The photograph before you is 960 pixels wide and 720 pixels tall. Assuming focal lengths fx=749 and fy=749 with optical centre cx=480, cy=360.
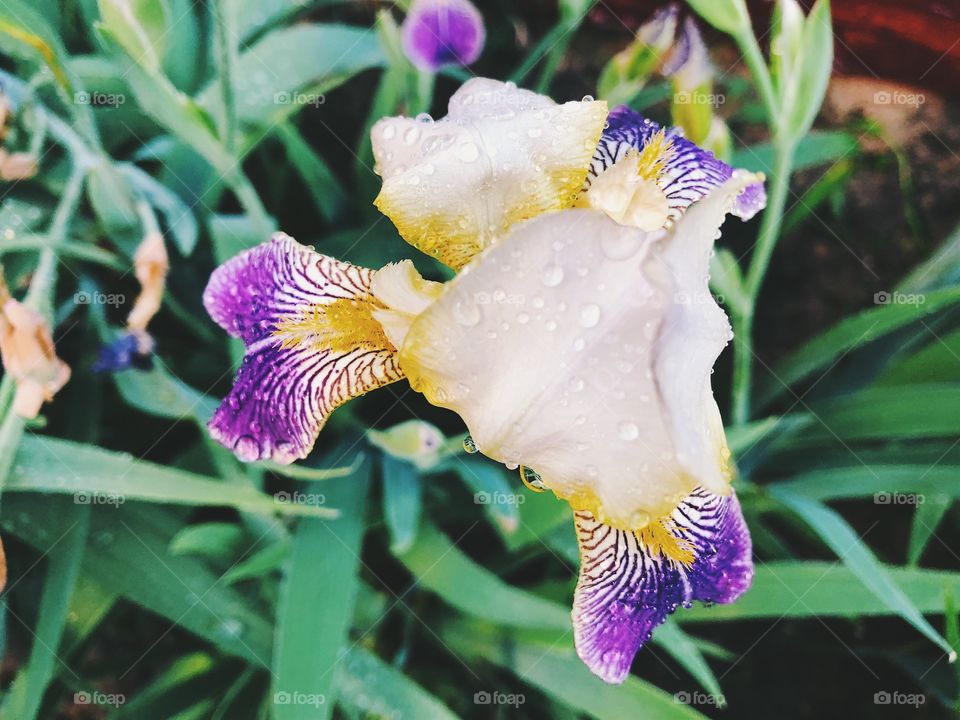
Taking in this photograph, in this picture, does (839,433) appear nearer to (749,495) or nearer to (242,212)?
(749,495)

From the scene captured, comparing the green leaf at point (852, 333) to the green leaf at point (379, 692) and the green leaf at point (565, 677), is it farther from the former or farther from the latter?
the green leaf at point (379, 692)

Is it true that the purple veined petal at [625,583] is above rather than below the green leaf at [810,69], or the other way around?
below

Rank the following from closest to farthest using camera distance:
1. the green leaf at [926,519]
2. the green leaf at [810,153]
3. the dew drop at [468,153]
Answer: the dew drop at [468,153]
the green leaf at [926,519]
the green leaf at [810,153]

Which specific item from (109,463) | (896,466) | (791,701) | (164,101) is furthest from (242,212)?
(791,701)

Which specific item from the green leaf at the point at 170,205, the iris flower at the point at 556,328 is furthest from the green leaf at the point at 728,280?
the green leaf at the point at 170,205

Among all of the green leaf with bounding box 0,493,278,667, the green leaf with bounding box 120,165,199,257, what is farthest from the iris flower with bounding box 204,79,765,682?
the green leaf with bounding box 0,493,278,667

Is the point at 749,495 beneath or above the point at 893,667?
above

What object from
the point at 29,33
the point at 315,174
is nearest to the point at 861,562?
the point at 315,174
